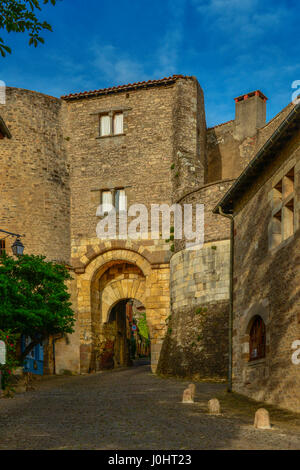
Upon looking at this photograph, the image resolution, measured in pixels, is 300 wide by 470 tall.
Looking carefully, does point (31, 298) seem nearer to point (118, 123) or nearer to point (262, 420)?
point (118, 123)

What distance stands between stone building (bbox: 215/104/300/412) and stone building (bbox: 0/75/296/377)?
7071 mm

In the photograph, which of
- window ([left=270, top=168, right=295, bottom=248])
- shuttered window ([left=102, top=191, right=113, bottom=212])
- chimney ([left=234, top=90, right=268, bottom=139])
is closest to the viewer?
window ([left=270, top=168, right=295, bottom=248])

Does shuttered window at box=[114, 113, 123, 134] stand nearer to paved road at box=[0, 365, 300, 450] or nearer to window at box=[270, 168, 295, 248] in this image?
paved road at box=[0, 365, 300, 450]

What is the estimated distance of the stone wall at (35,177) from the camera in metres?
22.0

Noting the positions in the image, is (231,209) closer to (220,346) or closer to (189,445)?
(220,346)

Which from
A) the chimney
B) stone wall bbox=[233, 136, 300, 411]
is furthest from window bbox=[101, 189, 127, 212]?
stone wall bbox=[233, 136, 300, 411]

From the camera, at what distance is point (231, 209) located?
14.8 metres

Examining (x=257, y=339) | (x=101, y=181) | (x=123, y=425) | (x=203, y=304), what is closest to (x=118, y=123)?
(x=101, y=181)

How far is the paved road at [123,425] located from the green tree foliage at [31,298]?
3.38m

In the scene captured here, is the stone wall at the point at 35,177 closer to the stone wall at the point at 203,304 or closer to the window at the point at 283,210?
the stone wall at the point at 203,304

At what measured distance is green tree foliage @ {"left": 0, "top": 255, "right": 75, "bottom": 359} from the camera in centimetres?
1638

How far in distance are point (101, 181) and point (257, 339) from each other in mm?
A: 12706

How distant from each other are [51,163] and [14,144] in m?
1.65

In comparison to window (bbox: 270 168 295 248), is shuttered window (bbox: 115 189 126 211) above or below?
above
